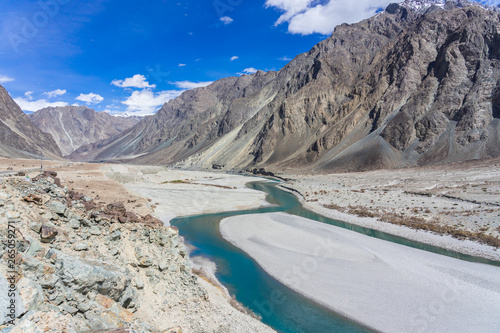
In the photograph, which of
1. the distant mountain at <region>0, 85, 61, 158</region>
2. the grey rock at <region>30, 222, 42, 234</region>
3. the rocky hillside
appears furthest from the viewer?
the distant mountain at <region>0, 85, 61, 158</region>

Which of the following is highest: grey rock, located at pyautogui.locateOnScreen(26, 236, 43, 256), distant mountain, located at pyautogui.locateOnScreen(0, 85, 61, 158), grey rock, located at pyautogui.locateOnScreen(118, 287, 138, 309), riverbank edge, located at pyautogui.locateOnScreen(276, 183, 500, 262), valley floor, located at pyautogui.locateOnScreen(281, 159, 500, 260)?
distant mountain, located at pyautogui.locateOnScreen(0, 85, 61, 158)

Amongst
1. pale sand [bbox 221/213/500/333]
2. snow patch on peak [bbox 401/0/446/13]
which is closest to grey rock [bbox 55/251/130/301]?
pale sand [bbox 221/213/500/333]

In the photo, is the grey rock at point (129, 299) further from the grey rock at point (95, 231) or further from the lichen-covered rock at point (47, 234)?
the lichen-covered rock at point (47, 234)

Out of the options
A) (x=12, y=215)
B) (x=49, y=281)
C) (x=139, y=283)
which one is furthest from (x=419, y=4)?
(x=49, y=281)

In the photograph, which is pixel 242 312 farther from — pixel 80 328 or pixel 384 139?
pixel 384 139

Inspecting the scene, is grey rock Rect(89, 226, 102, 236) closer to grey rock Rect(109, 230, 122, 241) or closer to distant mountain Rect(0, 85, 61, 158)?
grey rock Rect(109, 230, 122, 241)
